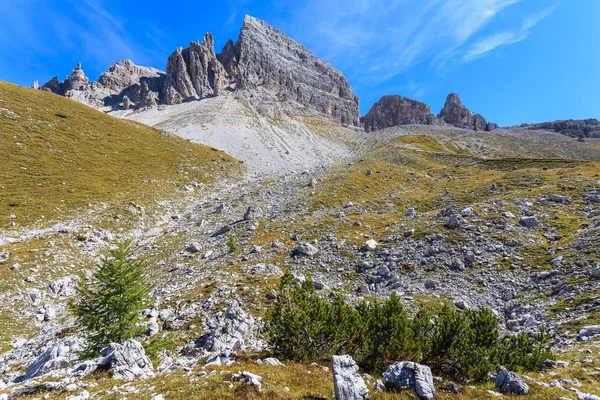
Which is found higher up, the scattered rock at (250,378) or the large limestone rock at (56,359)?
the scattered rock at (250,378)

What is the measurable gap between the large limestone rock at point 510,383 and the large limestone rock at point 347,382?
5089 mm

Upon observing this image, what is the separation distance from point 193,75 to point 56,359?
19635cm

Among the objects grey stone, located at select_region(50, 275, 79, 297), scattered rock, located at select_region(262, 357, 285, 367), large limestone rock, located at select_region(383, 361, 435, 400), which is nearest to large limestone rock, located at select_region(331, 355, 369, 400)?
large limestone rock, located at select_region(383, 361, 435, 400)

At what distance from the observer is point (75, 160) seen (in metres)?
53.4

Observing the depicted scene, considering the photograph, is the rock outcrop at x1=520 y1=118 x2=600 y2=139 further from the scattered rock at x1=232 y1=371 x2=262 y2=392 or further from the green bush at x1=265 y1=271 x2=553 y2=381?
the scattered rock at x1=232 y1=371 x2=262 y2=392

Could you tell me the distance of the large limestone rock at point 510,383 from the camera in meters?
9.95

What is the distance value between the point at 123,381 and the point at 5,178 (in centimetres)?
4845

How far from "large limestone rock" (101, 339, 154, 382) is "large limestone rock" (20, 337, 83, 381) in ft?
8.12

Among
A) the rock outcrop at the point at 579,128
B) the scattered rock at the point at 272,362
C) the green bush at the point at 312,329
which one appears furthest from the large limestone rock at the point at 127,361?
the rock outcrop at the point at 579,128

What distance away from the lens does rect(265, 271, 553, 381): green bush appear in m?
11.8

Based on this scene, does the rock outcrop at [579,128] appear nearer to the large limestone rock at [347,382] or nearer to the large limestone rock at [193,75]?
the large limestone rock at [193,75]

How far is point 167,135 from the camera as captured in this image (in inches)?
3290

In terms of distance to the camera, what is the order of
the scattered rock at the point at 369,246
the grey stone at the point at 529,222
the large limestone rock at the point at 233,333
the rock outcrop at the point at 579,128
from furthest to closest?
1. the rock outcrop at the point at 579,128
2. the scattered rock at the point at 369,246
3. the grey stone at the point at 529,222
4. the large limestone rock at the point at 233,333

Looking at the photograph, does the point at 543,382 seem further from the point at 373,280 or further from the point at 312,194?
the point at 312,194
